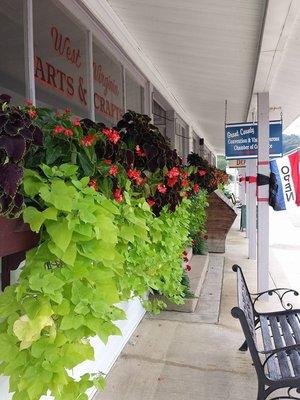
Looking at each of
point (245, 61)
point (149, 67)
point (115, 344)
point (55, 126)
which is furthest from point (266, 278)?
point (55, 126)

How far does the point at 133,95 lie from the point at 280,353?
295 cm

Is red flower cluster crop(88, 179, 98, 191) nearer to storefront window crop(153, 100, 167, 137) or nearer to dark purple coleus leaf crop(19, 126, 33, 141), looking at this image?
dark purple coleus leaf crop(19, 126, 33, 141)

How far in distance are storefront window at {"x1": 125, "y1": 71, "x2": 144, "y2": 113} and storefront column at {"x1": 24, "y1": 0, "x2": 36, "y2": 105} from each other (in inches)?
67.7

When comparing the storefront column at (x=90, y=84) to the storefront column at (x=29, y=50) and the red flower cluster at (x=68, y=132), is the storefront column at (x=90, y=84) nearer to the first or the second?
→ the storefront column at (x=29, y=50)

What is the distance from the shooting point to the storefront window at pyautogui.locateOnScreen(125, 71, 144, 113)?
12.9 feet

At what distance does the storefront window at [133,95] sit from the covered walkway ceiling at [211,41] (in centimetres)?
19

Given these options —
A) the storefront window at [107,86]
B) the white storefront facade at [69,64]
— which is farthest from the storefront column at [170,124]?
the storefront window at [107,86]

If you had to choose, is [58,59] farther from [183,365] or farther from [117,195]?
[183,365]

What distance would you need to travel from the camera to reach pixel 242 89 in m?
5.15

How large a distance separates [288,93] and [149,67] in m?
2.24

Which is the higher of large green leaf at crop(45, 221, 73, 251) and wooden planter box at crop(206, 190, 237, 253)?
large green leaf at crop(45, 221, 73, 251)

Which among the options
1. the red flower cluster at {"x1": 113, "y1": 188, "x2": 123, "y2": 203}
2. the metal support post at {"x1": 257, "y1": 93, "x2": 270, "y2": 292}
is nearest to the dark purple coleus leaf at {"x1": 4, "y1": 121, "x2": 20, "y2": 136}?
the red flower cluster at {"x1": 113, "y1": 188, "x2": 123, "y2": 203}

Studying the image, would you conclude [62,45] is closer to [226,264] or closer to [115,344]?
[115,344]

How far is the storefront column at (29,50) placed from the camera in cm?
211
